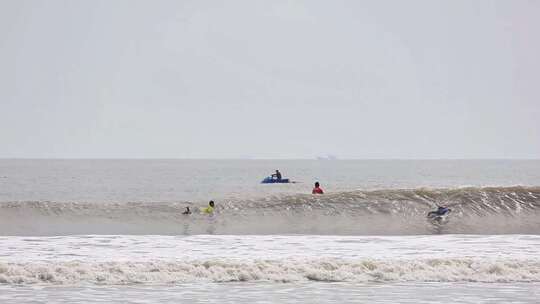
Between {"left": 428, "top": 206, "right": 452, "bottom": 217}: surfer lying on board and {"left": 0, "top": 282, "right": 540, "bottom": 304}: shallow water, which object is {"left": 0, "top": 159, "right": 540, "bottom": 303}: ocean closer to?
{"left": 0, "top": 282, "right": 540, "bottom": 304}: shallow water

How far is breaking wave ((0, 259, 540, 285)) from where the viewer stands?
17.0 meters

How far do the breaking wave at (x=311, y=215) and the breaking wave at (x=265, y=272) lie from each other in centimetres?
1030

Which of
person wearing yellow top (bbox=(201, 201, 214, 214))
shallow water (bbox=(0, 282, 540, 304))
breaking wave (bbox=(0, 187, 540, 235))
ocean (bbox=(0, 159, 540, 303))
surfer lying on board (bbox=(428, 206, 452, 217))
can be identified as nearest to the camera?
shallow water (bbox=(0, 282, 540, 304))

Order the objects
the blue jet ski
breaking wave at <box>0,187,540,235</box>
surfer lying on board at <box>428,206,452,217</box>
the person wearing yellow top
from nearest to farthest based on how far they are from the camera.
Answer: breaking wave at <box>0,187,540,235</box> < surfer lying on board at <box>428,206,452,217</box> < the person wearing yellow top < the blue jet ski

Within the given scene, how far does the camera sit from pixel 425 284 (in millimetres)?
16812

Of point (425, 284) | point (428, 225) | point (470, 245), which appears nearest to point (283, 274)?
point (425, 284)

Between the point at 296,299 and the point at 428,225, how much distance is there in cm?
1728

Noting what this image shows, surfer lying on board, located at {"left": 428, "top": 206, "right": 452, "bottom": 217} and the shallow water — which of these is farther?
surfer lying on board, located at {"left": 428, "top": 206, "right": 452, "bottom": 217}

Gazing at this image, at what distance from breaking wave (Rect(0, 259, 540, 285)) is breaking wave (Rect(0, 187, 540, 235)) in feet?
33.8

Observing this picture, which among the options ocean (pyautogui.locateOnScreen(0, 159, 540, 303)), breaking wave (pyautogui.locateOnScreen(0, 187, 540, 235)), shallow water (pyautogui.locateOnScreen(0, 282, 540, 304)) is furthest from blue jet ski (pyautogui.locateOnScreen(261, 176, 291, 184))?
shallow water (pyautogui.locateOnScreen(0, 282, 540, 304))

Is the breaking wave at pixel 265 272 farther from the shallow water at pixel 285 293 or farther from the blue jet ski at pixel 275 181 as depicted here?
the blue jet ski at pixel 275 181

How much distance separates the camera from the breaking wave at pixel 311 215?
30141mm

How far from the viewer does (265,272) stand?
57.9 ft

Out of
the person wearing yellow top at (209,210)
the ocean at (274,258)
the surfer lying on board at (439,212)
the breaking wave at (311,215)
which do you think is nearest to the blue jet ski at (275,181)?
the breaking wave at (311,215)
